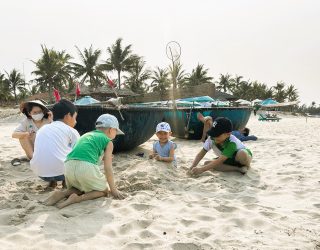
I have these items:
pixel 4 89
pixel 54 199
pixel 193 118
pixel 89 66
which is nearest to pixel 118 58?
pixel 89 66

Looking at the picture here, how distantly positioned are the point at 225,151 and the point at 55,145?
2062mm

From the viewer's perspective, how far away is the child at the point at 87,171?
3146 millimetres

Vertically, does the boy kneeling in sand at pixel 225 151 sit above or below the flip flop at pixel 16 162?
above

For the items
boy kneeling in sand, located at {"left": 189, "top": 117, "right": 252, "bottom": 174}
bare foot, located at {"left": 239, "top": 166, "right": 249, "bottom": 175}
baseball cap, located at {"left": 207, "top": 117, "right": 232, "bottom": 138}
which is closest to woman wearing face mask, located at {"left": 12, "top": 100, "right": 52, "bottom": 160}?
boy kneeling in sand, located at {"left": 189, "top": 117, "right": 252, "bottom": 174}

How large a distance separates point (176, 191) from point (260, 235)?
135 centimetres

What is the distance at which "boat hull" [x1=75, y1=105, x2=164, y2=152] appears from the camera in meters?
5.90

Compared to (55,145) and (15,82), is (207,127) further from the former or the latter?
(15,82)

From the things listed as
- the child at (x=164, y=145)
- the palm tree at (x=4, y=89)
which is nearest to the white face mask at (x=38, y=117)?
Answer: the child at (x=164, y=145)

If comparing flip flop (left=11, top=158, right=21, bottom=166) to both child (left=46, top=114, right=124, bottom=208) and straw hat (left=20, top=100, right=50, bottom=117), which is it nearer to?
straw hat (left=20, top=100, right=50, bottom=117)

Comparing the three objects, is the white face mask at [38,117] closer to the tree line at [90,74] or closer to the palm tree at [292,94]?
the tree line at [90,74]

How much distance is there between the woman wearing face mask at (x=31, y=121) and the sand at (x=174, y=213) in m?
0.71

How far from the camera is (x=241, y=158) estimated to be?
4441mm

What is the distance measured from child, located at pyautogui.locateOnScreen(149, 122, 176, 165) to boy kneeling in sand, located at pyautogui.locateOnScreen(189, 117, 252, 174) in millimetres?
390

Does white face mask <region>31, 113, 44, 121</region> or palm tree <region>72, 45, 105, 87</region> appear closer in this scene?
white face mask <region>31, 113, 44, 121</region>
